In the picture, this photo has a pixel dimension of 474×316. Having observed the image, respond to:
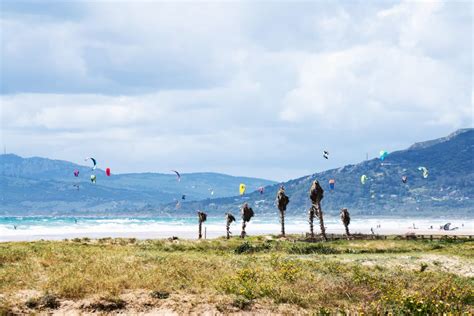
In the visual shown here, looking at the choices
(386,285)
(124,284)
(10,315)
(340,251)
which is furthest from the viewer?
(340,251)

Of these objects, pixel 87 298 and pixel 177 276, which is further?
pixel 177 276

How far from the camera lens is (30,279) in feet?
80.2

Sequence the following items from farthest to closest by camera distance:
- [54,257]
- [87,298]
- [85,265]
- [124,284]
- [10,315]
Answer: [54,257] → [85,265] → [124,284] → [87,298] → [10,315]

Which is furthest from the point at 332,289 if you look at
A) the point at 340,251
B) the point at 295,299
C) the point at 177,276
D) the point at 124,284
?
the point at 340,251

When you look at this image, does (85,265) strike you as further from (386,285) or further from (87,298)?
(386,285)

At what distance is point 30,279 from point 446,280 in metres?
18.2

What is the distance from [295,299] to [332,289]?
→ 230 cm

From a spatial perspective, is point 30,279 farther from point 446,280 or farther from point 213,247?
point 213,247

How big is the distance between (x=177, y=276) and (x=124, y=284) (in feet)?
8.93

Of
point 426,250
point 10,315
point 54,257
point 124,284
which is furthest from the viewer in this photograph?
point 426,250

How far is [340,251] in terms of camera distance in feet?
186

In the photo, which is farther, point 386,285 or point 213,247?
point 213,247

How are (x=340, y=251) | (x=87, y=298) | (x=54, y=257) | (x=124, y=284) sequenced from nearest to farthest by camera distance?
(x=87, y=298), (x=124, y=284), (x=54, y=257), (x=340, y=251)

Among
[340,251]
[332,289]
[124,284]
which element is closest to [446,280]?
[332,289]
